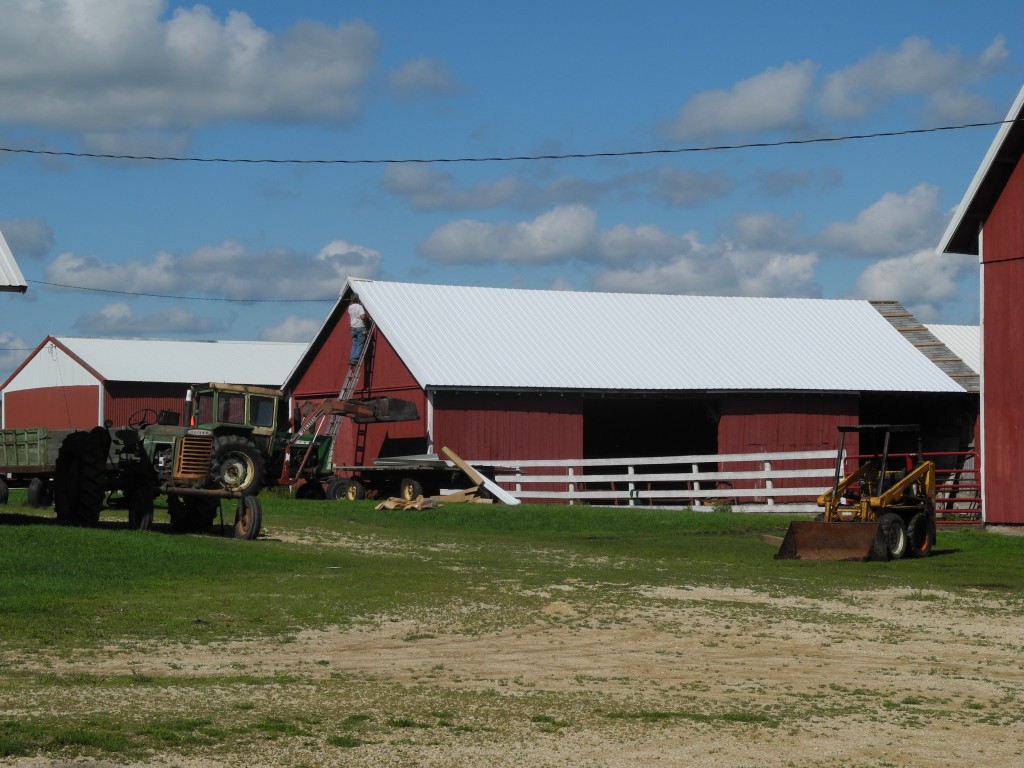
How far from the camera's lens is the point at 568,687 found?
10188 mm

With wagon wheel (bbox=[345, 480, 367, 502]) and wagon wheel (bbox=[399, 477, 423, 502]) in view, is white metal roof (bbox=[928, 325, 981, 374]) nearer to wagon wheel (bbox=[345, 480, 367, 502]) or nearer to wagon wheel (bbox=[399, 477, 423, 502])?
wagon wheel (bbox=[399, 477, 423, 502])

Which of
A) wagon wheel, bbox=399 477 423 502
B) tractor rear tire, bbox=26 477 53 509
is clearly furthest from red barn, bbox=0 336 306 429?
tractor rear tire, bbox=26 477 53 509

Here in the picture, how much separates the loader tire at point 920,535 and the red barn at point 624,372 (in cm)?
1690

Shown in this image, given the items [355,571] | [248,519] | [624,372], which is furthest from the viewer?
[624,372]

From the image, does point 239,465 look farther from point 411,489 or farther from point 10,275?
point 411,489

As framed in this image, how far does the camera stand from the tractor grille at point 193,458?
71.8ft

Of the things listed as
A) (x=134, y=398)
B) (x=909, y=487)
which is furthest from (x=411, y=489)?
(x=134, y=398)

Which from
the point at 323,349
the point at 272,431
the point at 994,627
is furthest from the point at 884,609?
the point at 323,349

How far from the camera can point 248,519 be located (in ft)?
70.5

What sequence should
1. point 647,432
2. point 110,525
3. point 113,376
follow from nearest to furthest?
point 110,525
point 647,432
point 113,376

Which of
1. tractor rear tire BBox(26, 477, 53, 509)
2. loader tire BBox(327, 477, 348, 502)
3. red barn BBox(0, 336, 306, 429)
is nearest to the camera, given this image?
tractor rear tire BBox(26, 477, 53, 509)

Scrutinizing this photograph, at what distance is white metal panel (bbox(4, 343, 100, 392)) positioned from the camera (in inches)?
2426

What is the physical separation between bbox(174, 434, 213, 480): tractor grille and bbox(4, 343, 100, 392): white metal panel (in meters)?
40.2

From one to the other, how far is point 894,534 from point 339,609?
9776mm
